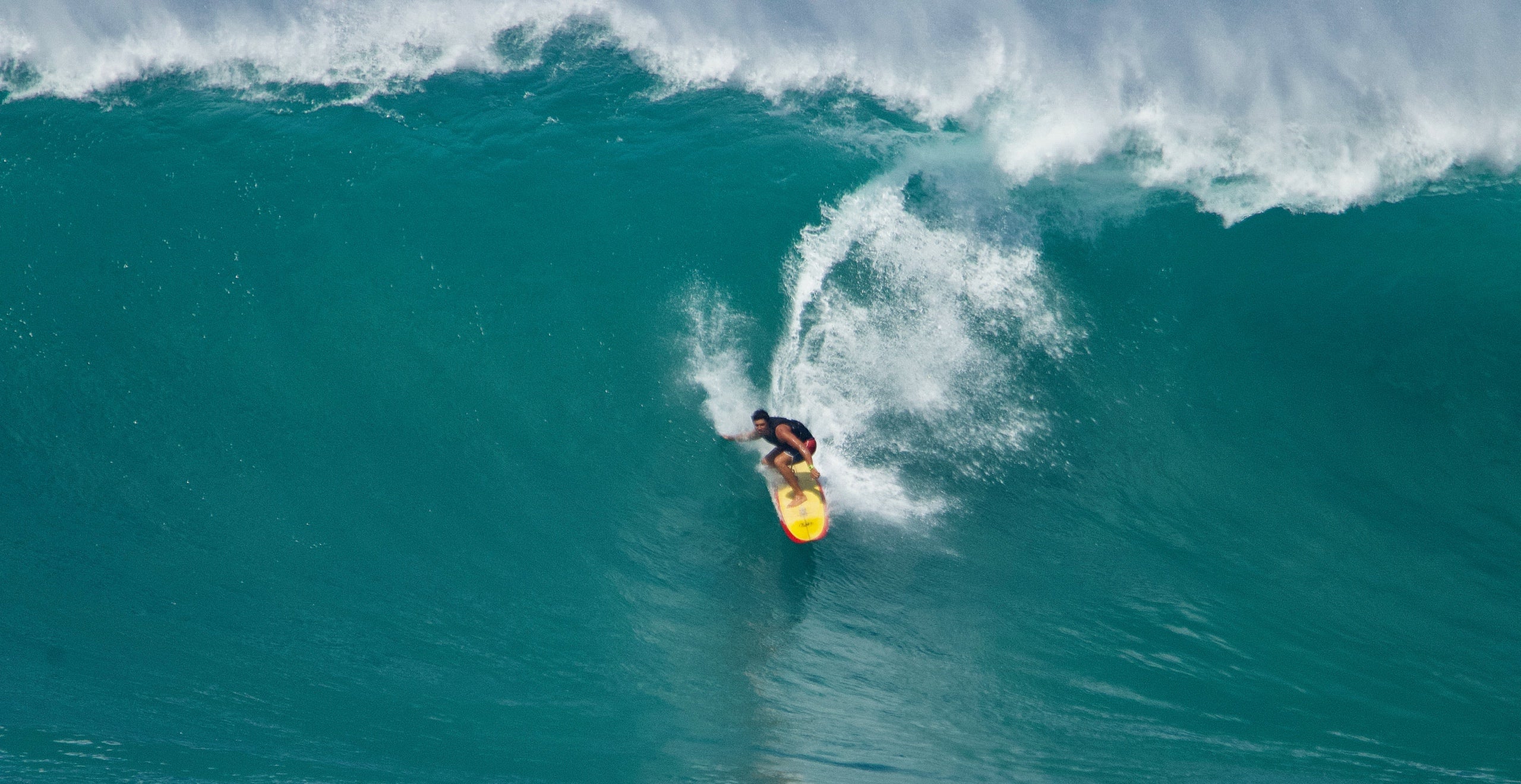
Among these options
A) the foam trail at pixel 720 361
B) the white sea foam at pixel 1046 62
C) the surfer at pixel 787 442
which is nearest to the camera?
the surfer at pixel 787 442

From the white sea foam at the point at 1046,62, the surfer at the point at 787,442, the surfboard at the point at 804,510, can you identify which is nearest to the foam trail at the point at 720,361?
the surfer at the point at 787,442

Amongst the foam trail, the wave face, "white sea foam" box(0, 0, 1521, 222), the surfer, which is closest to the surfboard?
the surfer

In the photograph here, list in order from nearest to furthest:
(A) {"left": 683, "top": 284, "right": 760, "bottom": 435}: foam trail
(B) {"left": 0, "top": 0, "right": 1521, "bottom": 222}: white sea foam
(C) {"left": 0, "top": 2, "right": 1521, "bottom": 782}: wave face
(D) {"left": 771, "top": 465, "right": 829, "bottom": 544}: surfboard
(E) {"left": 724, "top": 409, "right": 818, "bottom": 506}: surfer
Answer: (C) {"left": 0, "top": 2, "right": 1521, "bottom": 782}: wave face, (E) {"left": 724, "top": 409, "right": 818, "bottom": 506}: surfer, (D) {"left": 771, "top": 465, "right": 829, "bottom": 544}: surfboard, (A) {"left": 683, "top": 284, "right": 760, "bottom": 435}: foam trail, (B) {"left": 0, "top": 0, "right": 1521, "bottom": 222}: white sea foam

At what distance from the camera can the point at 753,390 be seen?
1151 centimetres

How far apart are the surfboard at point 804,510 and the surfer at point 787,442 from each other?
56 mm

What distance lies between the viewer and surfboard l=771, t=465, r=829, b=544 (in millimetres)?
10430

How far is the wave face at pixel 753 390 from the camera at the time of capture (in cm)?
988

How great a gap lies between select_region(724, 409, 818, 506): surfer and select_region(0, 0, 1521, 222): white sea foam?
4741 mm

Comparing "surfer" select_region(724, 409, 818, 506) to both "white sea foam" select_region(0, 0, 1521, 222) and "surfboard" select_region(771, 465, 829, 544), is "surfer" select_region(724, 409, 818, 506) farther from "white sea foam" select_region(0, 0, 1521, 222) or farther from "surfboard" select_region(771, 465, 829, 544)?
"white sea foam" select_region(0, 0, 1521, 222)

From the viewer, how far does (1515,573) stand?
1036 cm

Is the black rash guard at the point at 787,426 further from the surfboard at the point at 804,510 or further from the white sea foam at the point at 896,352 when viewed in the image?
the white sea foam at the point at 896,352

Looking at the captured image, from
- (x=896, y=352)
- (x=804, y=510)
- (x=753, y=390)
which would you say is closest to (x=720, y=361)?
(x=753, y=390)

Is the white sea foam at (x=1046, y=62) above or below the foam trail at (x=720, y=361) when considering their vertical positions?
above

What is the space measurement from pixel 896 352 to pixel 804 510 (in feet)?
7.45
